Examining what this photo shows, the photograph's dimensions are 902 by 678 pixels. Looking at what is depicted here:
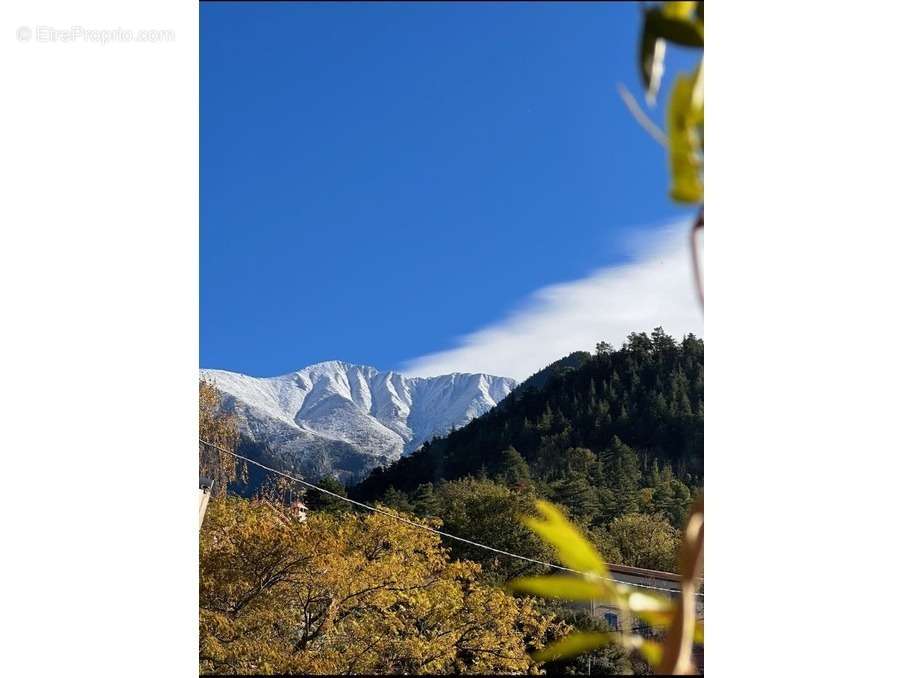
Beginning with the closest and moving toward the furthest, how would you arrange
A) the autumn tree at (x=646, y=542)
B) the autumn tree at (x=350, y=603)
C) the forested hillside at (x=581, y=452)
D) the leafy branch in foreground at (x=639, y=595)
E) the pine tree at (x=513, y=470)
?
1. the leafy branch in foreground at (x=639, y=595)
2. the autumn tree at (x=350, y=603)
3. the autumn tree at (x=646, y=542)
4. the forested hillside at (x=581, y=452)
5. the pine tree at (x=513, y=470)

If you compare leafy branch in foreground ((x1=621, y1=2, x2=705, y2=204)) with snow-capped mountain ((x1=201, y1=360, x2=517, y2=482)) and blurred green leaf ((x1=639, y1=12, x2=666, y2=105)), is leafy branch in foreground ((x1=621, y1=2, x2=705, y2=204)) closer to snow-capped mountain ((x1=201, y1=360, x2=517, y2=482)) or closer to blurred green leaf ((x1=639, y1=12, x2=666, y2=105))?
blurred green leaf ((x1=639, y1=12, x2=666, y2=105))

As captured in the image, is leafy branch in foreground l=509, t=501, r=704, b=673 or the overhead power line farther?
the overhead power line

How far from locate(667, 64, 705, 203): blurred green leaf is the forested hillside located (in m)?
5.12

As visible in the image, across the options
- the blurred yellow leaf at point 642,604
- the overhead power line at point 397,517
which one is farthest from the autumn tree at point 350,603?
the blurred yellow leaf at point 642,604

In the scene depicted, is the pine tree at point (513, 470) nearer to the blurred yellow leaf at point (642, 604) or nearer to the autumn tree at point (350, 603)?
the autumn tree at point (350, 603)

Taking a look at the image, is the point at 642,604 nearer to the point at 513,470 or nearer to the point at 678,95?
the point at 678,95

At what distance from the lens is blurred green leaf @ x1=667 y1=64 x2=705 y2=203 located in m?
0.28

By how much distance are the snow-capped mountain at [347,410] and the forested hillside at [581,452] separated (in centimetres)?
13

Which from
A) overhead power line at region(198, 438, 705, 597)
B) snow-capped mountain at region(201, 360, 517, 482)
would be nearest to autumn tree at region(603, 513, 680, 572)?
overhead power line at region(198, 438, 705, 597)

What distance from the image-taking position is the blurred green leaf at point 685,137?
28 centimetres
